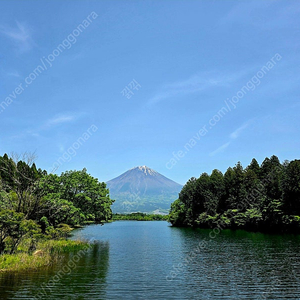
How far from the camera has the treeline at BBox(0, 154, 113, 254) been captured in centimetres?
2327

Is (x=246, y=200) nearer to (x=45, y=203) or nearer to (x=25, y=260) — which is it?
(x=45, y=203)

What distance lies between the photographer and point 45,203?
32781 millimetres

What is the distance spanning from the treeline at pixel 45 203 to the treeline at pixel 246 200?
36.4m

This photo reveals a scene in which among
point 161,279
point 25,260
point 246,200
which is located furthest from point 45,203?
point 246,200

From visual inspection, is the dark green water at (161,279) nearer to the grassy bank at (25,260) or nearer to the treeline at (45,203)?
the grassy bank at (25,260)

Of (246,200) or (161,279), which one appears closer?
(161,279)

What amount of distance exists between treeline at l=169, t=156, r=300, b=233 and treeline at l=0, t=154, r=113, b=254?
36355 mm

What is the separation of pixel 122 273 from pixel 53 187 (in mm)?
25575

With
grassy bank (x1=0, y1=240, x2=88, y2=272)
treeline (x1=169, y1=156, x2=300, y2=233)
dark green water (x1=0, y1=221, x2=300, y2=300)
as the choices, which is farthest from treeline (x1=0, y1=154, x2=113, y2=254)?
treeline (x1=169, y1=156, x2=300, y2=233)

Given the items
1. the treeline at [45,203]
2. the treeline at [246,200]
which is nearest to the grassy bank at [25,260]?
the treeline at [45,203]

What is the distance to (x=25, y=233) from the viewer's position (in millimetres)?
23578

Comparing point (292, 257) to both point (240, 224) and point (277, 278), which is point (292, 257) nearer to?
point (277, 278)

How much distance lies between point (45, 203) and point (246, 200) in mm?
54921

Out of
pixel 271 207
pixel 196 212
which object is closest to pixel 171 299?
pixel 271 207
